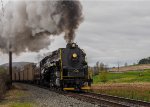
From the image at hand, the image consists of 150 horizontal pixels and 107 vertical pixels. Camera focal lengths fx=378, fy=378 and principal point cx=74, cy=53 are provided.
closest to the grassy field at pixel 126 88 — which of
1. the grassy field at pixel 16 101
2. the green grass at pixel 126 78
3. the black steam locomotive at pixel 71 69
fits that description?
the black steam locomotive at pixel 71 69

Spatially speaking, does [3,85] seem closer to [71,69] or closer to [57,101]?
[71,69]

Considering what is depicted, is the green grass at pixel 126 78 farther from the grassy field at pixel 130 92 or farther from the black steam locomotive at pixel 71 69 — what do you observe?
the black steam locomotive at pixel 71 69

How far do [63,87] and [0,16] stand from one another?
997cm

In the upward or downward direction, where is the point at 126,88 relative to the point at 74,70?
downward

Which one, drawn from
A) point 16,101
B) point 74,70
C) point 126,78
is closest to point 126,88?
point 74,70

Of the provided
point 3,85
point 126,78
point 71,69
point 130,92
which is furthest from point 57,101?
point 126,78

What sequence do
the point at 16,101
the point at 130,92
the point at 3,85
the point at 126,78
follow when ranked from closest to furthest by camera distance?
the point at 16,101 → the point at 130,92 → the point at 3,85 → the point at 126,78

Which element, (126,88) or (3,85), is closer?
(3,85)

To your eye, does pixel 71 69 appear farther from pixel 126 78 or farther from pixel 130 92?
pixel 126 78

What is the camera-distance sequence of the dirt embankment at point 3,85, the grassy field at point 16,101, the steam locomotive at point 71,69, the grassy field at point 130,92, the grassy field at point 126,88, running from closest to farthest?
the grassy field at point 16,101
the grassy field at point 130,92
the grassy field at point 126,88
the dirt embankment at point 3,85
the steam locomotive at point 71,69

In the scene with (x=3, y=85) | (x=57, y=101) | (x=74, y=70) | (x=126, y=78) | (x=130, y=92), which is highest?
(x=74, y=70)

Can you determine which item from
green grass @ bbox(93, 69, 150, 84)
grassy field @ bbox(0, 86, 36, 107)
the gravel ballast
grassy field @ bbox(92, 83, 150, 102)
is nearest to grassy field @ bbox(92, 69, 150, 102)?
grassy field @ bbox(92, 83, 150, 102)

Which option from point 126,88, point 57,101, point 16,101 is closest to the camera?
point 57,101

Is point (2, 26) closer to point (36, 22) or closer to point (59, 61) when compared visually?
point (36, 22)
